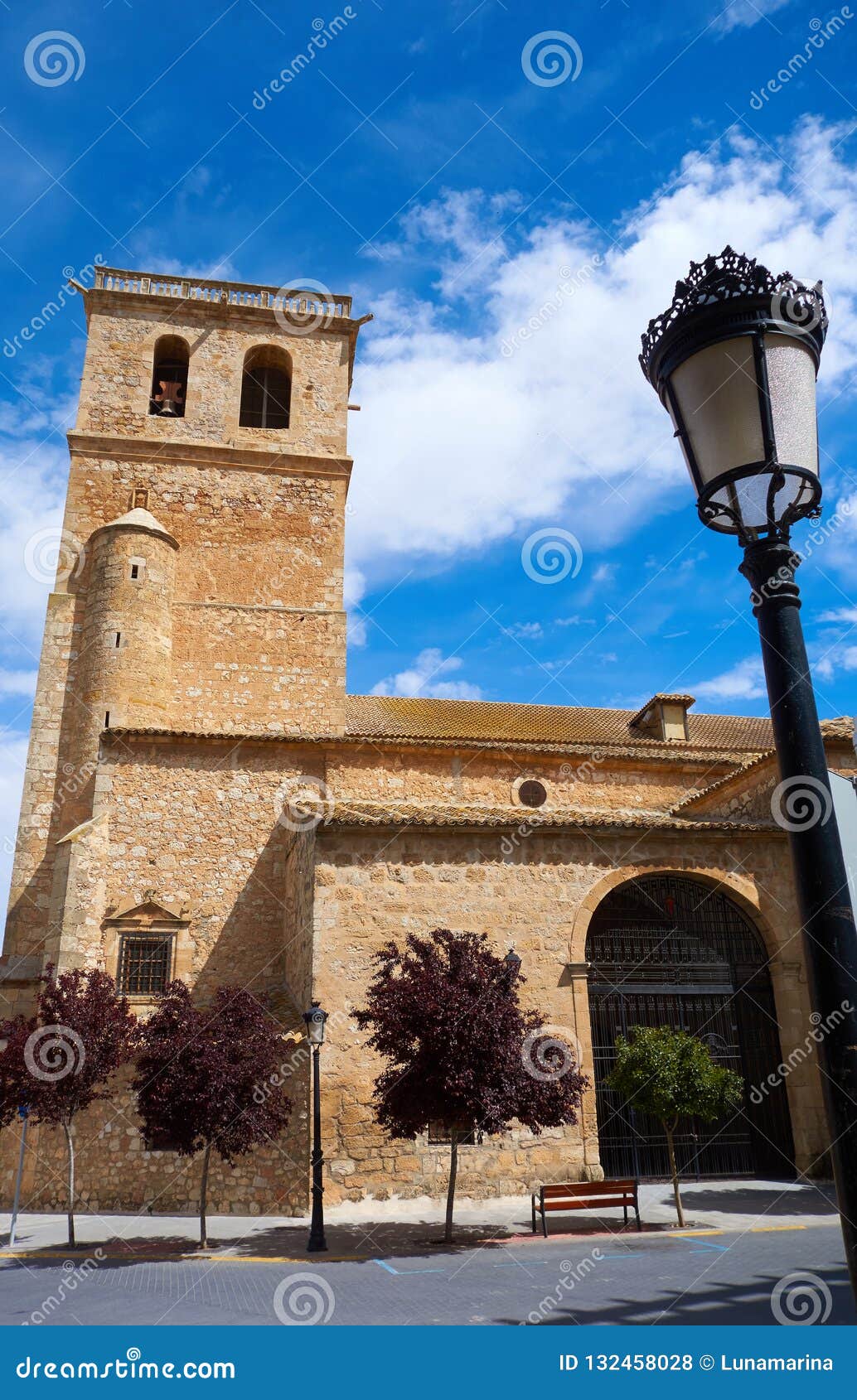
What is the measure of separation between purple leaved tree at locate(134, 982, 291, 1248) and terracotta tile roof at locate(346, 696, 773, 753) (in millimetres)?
9057

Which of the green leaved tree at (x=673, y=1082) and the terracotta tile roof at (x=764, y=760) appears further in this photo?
the terracotta tile roof at (x=764, y=760)

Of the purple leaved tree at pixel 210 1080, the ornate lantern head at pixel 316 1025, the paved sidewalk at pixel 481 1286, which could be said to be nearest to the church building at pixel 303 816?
the purple leaved tree at pixel 210 1080

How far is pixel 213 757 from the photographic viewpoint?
18.3m

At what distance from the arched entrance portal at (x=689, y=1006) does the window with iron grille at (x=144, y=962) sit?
763 centimetres

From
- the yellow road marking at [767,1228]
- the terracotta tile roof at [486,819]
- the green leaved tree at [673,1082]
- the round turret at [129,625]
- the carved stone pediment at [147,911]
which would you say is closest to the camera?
the yellow road marking at [767,1228]

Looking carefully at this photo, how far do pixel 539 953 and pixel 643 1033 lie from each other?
8.81ft

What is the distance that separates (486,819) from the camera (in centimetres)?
1469

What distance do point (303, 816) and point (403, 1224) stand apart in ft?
23.2

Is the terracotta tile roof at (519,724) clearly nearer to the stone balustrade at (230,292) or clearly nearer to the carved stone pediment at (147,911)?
the carved stone pediment at (147,911)

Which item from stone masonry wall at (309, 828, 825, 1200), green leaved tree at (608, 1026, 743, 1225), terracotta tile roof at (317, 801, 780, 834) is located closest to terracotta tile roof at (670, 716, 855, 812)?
terracotta tile roof at (317, 801, 780, 834)

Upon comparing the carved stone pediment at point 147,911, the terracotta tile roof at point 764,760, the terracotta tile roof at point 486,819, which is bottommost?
the carved stone pediment at point 147,911

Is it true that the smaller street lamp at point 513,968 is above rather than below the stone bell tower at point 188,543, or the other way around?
below

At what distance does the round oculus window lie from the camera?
2072cm

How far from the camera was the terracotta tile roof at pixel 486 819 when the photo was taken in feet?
46.8
